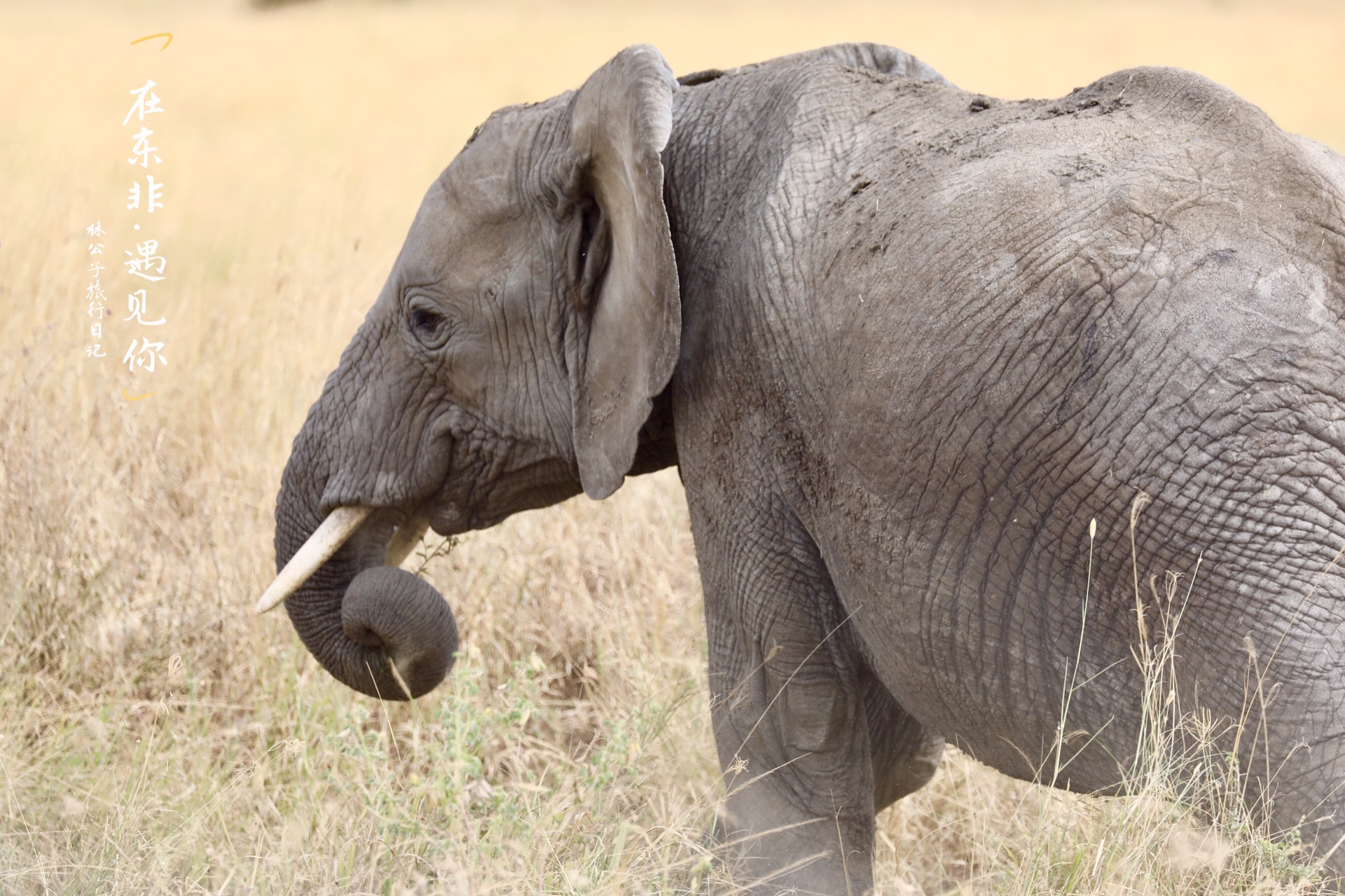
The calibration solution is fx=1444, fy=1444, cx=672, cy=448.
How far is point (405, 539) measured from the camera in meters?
3.80

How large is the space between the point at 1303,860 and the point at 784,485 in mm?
1104

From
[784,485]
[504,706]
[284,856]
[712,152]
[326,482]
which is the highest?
[712,152]

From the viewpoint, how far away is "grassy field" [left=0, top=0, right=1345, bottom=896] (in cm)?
294

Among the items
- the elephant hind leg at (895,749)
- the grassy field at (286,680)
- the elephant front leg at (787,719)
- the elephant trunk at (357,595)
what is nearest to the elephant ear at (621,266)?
the elephant front leg at (787,719)

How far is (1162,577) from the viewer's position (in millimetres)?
2270

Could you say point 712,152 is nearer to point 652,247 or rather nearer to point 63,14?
point 652,247

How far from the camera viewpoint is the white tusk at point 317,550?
3.61 meters

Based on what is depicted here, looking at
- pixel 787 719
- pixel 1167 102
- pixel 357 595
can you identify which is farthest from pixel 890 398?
pixel 357 595

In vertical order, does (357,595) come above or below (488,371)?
below

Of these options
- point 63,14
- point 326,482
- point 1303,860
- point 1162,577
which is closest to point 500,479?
point 326,482

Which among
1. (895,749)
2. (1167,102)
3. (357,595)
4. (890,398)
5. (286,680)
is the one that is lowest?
(286,680)

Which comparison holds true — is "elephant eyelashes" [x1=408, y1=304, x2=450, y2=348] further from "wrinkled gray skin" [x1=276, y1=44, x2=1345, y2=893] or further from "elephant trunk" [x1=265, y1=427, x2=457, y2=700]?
"elephant trunk" [x1=265, y1=427, x2=457, y2=700]

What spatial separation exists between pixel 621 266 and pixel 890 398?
0.76 meters

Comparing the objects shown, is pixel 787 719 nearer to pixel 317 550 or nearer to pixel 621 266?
pixel 621 266
